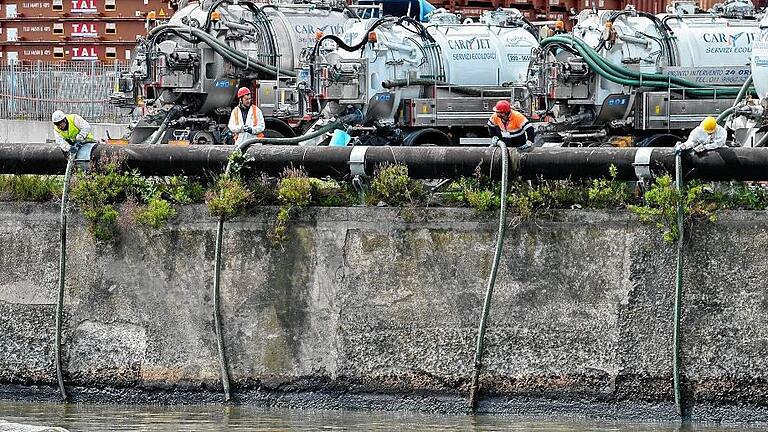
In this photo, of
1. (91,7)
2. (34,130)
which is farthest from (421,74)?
(91,7)

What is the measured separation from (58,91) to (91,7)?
8.99ft

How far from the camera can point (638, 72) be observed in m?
26.0

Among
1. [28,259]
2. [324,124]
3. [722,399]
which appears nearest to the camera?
[722,399]

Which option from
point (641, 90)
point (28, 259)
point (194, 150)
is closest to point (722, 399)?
point (194, 150)

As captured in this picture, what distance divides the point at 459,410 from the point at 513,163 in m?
2.10

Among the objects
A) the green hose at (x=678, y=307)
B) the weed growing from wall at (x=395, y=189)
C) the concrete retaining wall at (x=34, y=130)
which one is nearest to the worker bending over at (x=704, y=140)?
the green hose at (x=678, y=307)

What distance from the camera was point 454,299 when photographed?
13789mm

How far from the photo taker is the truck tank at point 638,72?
25734 mm

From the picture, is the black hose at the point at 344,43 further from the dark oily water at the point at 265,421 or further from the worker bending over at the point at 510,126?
the dark oily water at the point at 265,421

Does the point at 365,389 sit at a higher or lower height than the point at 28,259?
lower

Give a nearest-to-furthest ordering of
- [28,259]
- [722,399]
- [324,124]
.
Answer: [722,399]
[28,259]
[324,124]

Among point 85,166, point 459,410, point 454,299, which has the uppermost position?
point 85,166

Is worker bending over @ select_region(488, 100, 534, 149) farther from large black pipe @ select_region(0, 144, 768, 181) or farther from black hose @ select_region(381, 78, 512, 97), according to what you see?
black hose @ select_region(381, 78, 512, 97)

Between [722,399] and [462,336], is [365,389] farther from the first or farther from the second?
[722,399]
